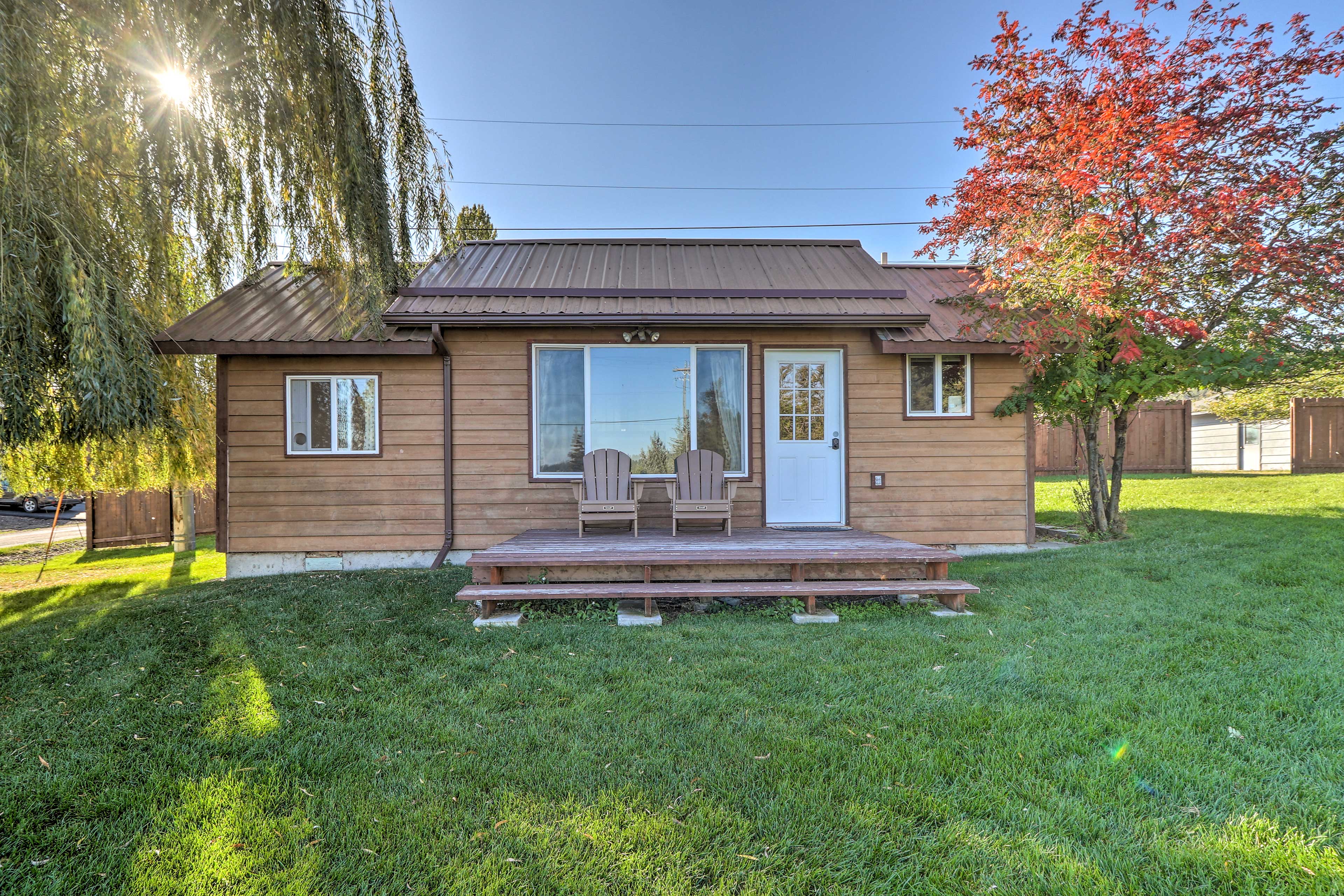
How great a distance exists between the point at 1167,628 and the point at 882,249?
9.79 metres

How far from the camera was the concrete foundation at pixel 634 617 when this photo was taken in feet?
12.4

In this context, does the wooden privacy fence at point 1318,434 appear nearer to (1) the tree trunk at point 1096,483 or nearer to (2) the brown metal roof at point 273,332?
(1) the tree trunk at point 1096,483

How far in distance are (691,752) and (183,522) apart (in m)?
10.6

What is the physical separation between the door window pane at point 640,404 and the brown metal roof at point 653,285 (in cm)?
50

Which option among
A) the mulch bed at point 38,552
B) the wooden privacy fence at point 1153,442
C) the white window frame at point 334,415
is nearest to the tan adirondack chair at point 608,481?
the white window frame at point 334,415

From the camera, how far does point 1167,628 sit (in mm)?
3355

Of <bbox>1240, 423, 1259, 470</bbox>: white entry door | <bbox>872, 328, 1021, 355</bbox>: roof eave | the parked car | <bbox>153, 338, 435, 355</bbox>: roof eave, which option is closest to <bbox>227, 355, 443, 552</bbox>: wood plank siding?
<bbox>153, 338, 435, 355</bbox>: roof eave

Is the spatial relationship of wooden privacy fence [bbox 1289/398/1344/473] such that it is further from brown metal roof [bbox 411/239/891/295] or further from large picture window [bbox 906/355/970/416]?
brown metal roof [bbox 411/239/891/295]

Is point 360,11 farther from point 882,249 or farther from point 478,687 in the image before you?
point 882,249

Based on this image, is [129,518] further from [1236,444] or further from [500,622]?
[1236,444]

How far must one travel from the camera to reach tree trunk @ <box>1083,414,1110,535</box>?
6277 millimetres

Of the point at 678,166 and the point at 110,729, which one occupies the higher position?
the point at 678,166

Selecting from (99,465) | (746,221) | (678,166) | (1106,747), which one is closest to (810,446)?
(1106,747)

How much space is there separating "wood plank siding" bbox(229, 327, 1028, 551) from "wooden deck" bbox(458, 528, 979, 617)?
1.27 meters
